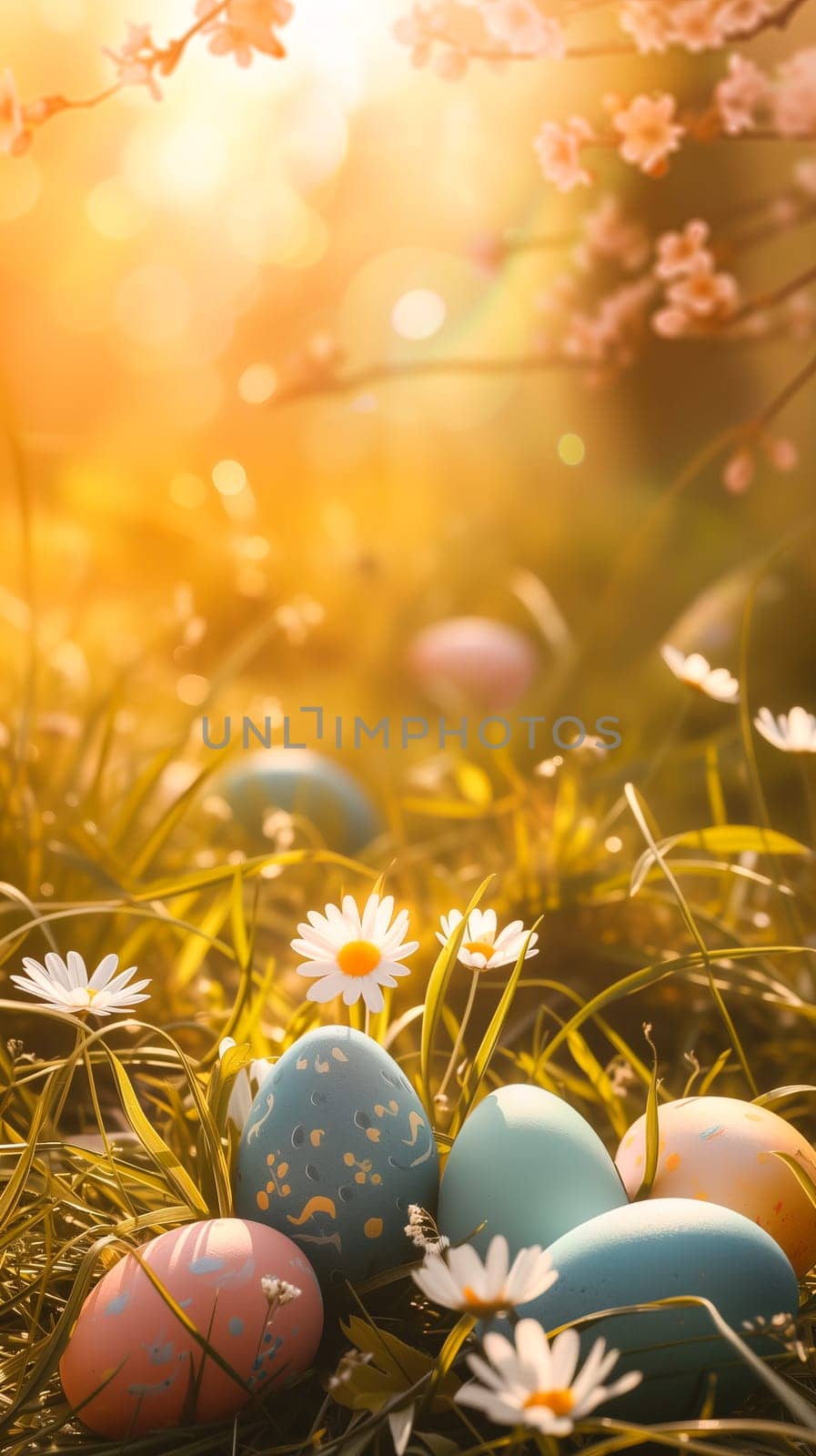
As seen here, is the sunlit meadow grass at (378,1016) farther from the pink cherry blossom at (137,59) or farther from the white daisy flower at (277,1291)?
the pink cherry blossom at (137,59)

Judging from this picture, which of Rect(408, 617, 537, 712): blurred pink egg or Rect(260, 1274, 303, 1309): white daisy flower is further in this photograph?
Rect(408, 617, 537, 712): blurred pink egg

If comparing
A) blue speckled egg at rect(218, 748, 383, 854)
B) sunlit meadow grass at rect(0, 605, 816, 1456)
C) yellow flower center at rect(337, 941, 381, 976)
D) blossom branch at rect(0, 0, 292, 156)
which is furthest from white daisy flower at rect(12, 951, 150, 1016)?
blue speckled egg at rect(218, 748, 383, 854)

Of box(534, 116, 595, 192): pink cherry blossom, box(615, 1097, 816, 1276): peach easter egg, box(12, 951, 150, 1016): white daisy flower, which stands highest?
box(534, 116, 595, 192): pink cherry blossom

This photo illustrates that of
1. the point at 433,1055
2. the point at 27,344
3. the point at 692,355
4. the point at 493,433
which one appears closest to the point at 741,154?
the point at 692,355

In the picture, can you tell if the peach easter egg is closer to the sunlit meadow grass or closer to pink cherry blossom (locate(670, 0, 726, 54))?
the sunlit meadow grass

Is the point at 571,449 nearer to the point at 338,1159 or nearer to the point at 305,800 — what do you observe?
the point at 305,800

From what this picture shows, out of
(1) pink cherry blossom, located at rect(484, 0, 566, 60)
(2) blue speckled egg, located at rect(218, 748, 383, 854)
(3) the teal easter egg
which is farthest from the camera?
(2) blue speckled egg, located at rect(218, 748, 383, 854)

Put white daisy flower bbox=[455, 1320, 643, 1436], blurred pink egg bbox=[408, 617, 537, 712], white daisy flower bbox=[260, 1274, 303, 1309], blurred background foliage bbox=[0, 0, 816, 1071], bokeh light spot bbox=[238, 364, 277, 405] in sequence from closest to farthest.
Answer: white daisy flower bbox=[455, 1320, 643, 1436] < white daisy flower bbox=[260, 1274, 303, 1309] < blurred background foliage bbox=[0, 0, 816, 1071] < bokeh light spot bbox=[238, 364, 277, 405] < blurred pink egg bbox=[408, 617, 537, 712]
